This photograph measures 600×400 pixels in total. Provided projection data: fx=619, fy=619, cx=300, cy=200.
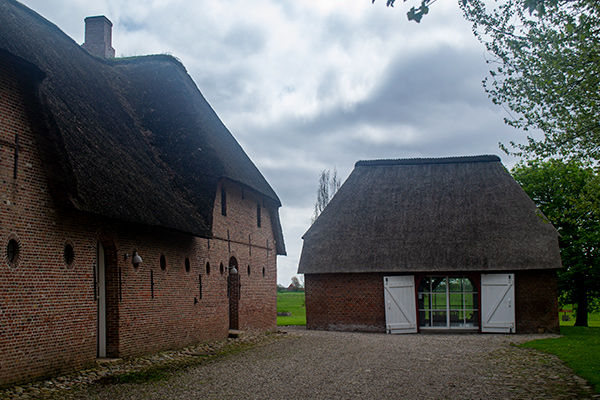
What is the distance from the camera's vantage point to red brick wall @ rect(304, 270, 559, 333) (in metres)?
23.2

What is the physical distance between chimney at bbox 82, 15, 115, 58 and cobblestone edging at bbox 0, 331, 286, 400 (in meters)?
11.1

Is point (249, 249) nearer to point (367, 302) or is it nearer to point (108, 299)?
point (367, 302)

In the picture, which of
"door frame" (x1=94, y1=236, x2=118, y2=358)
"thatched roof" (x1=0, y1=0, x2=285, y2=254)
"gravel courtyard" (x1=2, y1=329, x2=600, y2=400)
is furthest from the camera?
"door frame" (x1=94, y1=236, x2=118, y2=358)

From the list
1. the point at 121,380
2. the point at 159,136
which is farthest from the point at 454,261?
the point at 121,380

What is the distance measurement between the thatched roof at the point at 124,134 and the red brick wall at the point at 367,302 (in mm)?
4455

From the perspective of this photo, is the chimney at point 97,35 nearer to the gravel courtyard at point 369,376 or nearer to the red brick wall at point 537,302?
the gravel courtyard at point 369,376

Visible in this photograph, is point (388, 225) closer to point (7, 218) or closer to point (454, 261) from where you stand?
point (454, 261)

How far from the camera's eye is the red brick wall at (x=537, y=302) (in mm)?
23172

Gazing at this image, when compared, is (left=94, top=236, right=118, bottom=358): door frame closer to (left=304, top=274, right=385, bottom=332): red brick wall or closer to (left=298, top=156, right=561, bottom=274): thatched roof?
(left=298, top=156, right=561, bottom=274): thatched roof

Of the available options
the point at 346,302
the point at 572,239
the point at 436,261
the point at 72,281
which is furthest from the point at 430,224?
the point at 72,281

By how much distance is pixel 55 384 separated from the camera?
10320 mm

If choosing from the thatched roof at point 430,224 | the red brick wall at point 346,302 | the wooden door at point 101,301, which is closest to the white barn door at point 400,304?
the red brick wall at point 346,302

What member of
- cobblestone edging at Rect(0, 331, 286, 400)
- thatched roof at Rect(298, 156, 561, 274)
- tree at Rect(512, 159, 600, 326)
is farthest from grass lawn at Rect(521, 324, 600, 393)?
tree at Rect(512, 159, 600, 326)

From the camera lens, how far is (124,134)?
16016 millimetres
